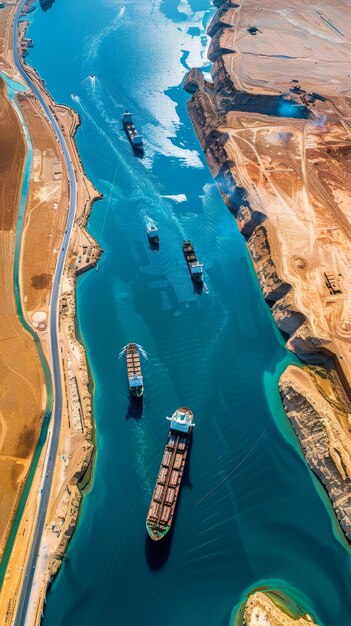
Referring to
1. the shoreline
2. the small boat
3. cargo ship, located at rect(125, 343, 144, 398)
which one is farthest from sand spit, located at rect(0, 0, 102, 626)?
the shoreline

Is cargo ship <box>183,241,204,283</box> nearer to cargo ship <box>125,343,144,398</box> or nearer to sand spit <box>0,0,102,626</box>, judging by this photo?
sand spit <box>0,0,102,626</box>

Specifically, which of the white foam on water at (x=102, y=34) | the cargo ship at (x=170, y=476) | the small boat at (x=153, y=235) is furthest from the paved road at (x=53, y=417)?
the white foam on water at (x=102, y=34)

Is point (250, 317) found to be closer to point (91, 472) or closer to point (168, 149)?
point (91, 472)

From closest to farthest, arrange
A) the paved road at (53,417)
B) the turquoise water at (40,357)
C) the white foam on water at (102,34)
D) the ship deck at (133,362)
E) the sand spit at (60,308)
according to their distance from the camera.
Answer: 1. the paved road at (53,417)
2. the sand spit at (60,308)
3. the turquoise water at (40,357)
4. the ship deck at (133,362)
5. the white foam on water at (102,34)

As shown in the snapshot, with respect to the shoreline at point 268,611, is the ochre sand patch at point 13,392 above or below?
above

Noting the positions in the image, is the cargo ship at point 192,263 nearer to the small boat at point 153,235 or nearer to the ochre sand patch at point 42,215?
the small boat at point 153,235

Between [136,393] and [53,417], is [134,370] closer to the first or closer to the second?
[136,393]
